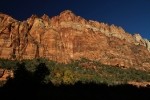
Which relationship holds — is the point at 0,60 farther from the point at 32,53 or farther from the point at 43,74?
the point at 43,74

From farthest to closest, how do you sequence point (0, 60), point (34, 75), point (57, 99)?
1. point (0, 60)
2. point (57, 99)
3. point (34, 75)

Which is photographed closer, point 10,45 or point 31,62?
point 31,62

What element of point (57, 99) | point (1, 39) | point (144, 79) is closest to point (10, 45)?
point (1, 39)

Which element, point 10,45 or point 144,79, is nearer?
point 144,79

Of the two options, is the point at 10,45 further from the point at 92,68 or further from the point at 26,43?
the point at 92,68

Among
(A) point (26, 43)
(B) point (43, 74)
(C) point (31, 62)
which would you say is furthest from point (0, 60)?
(B) point (43, 74)

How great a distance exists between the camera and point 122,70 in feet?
621

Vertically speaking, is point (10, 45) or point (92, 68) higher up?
point (10, 45)

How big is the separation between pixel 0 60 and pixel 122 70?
72973 millimetres

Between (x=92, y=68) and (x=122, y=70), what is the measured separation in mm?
21898

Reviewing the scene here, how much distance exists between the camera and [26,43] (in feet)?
654

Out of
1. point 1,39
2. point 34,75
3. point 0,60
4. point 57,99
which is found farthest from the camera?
point 1,39

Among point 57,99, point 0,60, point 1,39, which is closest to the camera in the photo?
point 57,99

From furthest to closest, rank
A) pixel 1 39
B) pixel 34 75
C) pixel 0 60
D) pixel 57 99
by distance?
pixel 1 39, pixel 0 60, pixel 57 99, pixel 34 75
